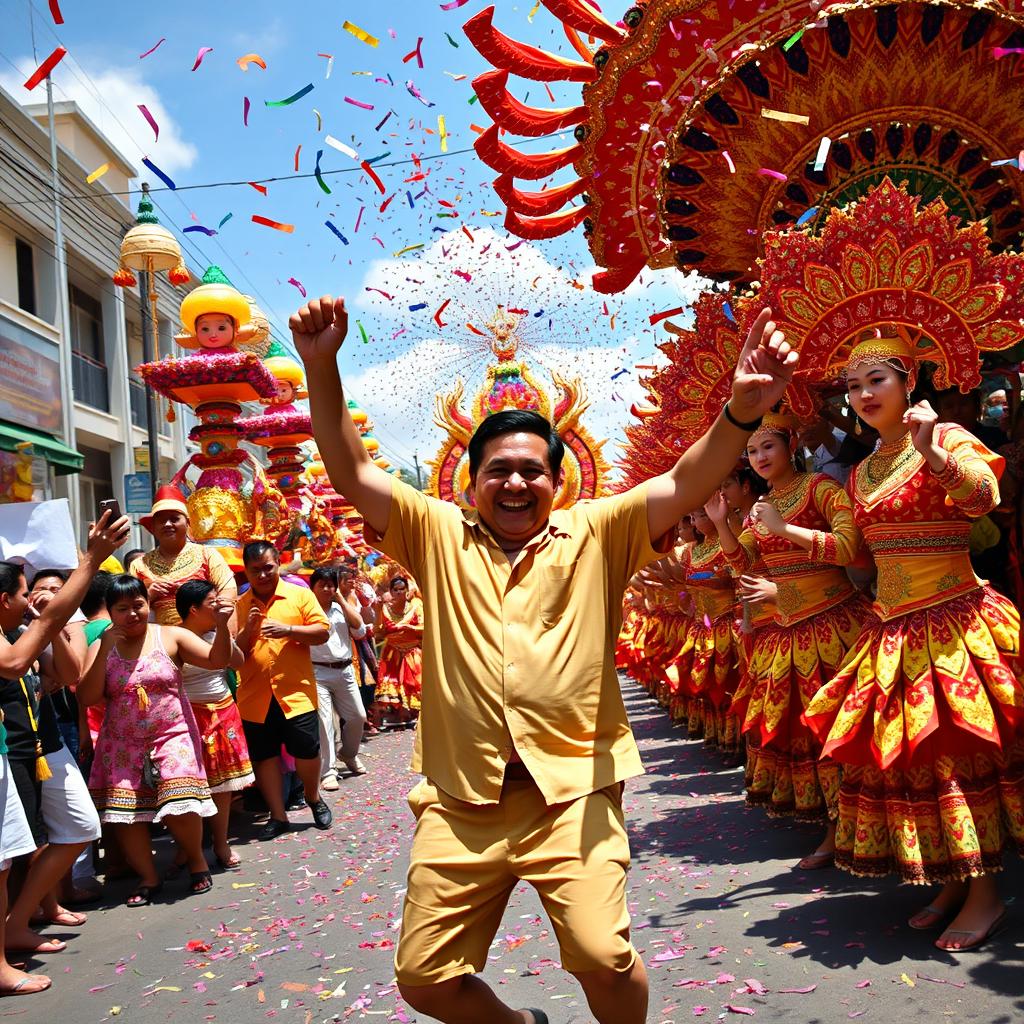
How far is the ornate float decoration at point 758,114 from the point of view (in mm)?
4555

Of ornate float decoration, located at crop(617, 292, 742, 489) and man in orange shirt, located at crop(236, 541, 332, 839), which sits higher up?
ornate float decoration, located at crop(617, 292, 742, 489)

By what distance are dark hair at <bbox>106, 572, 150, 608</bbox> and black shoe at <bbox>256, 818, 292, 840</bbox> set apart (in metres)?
2.12

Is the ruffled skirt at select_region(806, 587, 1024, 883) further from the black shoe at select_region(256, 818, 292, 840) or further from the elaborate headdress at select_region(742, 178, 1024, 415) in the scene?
the black shoe at select_region(256, 818, 292, 840)

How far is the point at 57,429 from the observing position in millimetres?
16609

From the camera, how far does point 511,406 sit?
1569cm

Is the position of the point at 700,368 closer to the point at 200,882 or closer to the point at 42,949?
the point at 200,882

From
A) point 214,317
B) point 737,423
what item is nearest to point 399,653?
point 214,317

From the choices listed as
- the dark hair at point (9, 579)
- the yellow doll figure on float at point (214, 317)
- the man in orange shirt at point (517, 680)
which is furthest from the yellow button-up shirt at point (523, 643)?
the yellow doll figure on float at point (214, 317)

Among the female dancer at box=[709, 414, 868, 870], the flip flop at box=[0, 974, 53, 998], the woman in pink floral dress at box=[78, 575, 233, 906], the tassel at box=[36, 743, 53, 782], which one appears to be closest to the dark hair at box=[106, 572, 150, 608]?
the woman in pink floral dress at box=[78, 575, 233, 906]

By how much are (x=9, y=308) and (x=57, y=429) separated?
2.29 m

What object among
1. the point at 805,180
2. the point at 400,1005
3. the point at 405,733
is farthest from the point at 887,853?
the point at 405,733

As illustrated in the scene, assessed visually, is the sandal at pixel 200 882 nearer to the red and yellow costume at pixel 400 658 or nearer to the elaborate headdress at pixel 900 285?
the elaborate headdress at pixel 900 285

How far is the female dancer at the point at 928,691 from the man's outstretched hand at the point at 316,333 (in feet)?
6.64

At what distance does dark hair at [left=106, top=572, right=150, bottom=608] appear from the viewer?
5.15m
